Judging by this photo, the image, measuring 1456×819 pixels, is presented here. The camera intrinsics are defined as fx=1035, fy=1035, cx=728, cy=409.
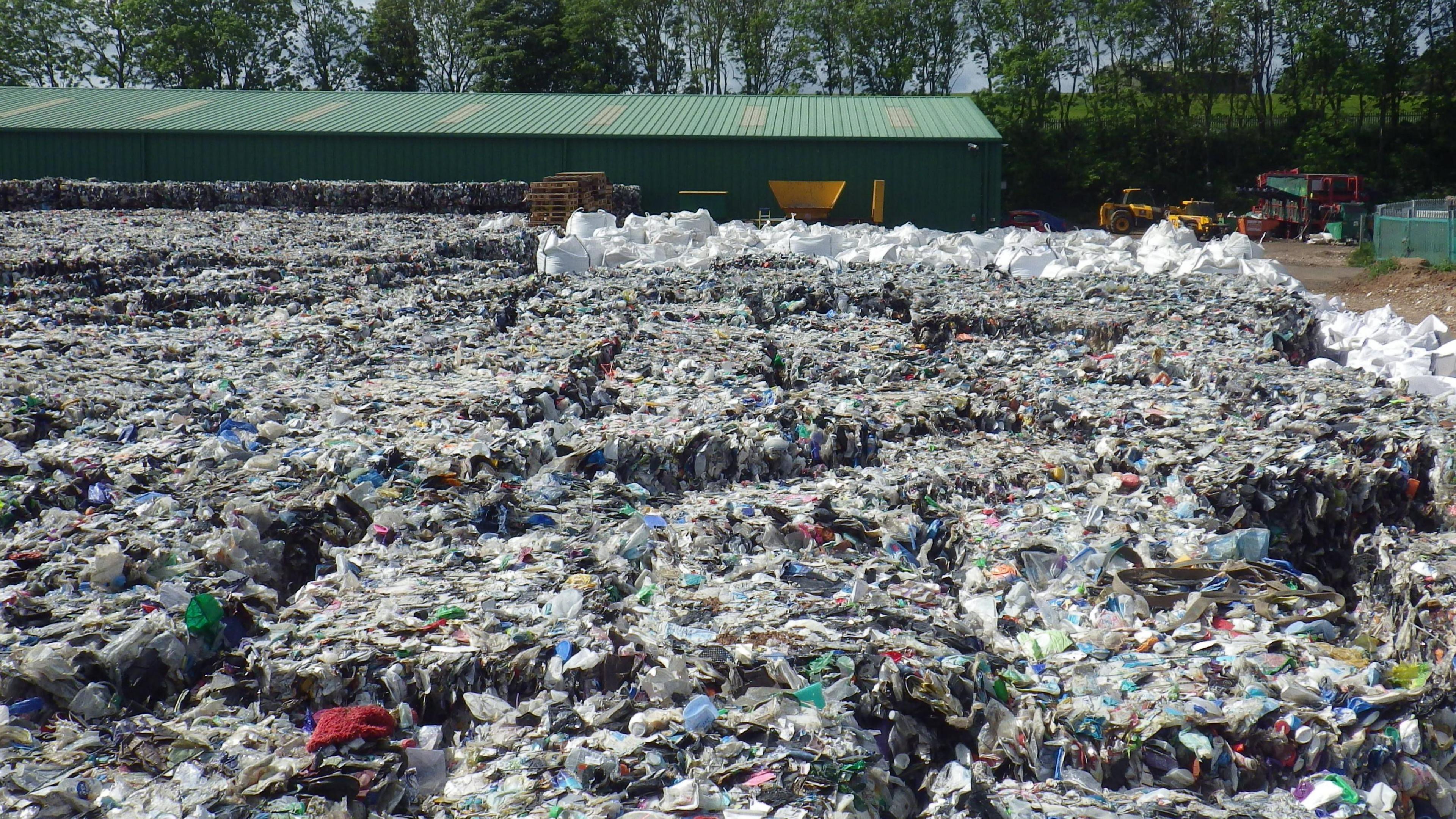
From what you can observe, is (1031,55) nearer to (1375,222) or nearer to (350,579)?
(1375,222)

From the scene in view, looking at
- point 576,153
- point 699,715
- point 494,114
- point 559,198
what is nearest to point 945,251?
point 559,198

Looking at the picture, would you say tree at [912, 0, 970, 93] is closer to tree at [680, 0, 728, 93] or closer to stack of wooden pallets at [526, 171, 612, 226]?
tree at [680, 0, 728, 93]

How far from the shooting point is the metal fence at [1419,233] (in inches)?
687

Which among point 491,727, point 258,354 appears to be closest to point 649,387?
point 258,354

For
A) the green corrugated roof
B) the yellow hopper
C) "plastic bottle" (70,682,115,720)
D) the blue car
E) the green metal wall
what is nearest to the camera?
"plastic bottle" (70,682,115,720)

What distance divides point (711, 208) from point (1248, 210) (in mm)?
22400

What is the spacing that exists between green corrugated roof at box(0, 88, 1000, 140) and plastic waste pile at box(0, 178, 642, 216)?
8.16 feet

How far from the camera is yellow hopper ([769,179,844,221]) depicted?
22.2m

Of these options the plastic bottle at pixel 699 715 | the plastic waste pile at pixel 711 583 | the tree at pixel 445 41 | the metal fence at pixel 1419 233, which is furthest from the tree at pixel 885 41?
the plastic bottle at pixel 699 715

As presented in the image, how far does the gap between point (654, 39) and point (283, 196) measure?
30.4 metres

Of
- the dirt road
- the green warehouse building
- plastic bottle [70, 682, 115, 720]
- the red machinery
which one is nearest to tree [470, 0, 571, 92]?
the green warehouse building

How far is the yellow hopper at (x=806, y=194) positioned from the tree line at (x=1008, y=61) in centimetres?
1888

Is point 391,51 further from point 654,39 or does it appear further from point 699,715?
point 699,715

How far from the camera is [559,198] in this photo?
18.6 meters
